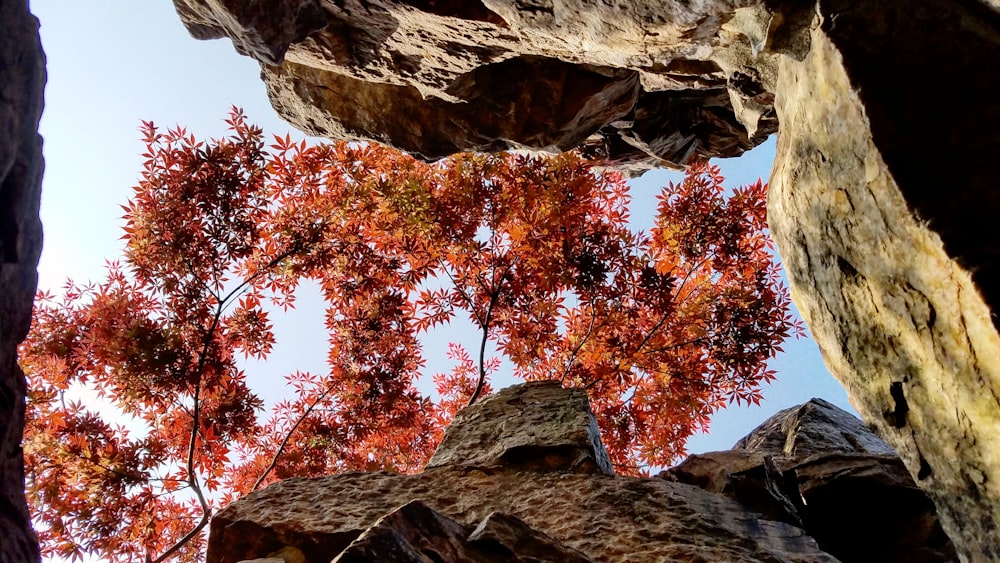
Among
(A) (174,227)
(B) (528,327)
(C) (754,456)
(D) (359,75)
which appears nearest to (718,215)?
(B) (528,327)

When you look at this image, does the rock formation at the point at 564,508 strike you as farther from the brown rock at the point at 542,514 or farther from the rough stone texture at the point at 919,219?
the rough stone texture at the point at 919,219

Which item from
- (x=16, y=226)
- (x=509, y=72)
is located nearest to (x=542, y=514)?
(x=16, y=226)

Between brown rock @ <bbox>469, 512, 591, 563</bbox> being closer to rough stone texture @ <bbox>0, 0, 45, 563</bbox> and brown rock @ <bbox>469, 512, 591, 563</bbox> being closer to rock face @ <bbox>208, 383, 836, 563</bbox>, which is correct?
rock face @ <bbox>208, 383, 836, 563</bbox>

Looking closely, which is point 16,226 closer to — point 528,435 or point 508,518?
point 508,518

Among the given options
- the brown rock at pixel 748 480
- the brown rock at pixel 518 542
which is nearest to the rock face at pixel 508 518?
the brown rock at pixel 518 542

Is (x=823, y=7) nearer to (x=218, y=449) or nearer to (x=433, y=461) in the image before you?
(x=433, y=461)

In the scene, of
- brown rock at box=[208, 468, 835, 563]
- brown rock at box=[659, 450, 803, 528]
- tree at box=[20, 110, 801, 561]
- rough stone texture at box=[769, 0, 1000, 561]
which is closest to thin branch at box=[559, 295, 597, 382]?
tree at box=[20, 110, 801, 561]

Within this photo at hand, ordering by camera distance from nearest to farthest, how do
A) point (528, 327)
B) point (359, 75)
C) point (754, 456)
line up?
point (754, 456) → point (359, 75) → point (528, 327)
